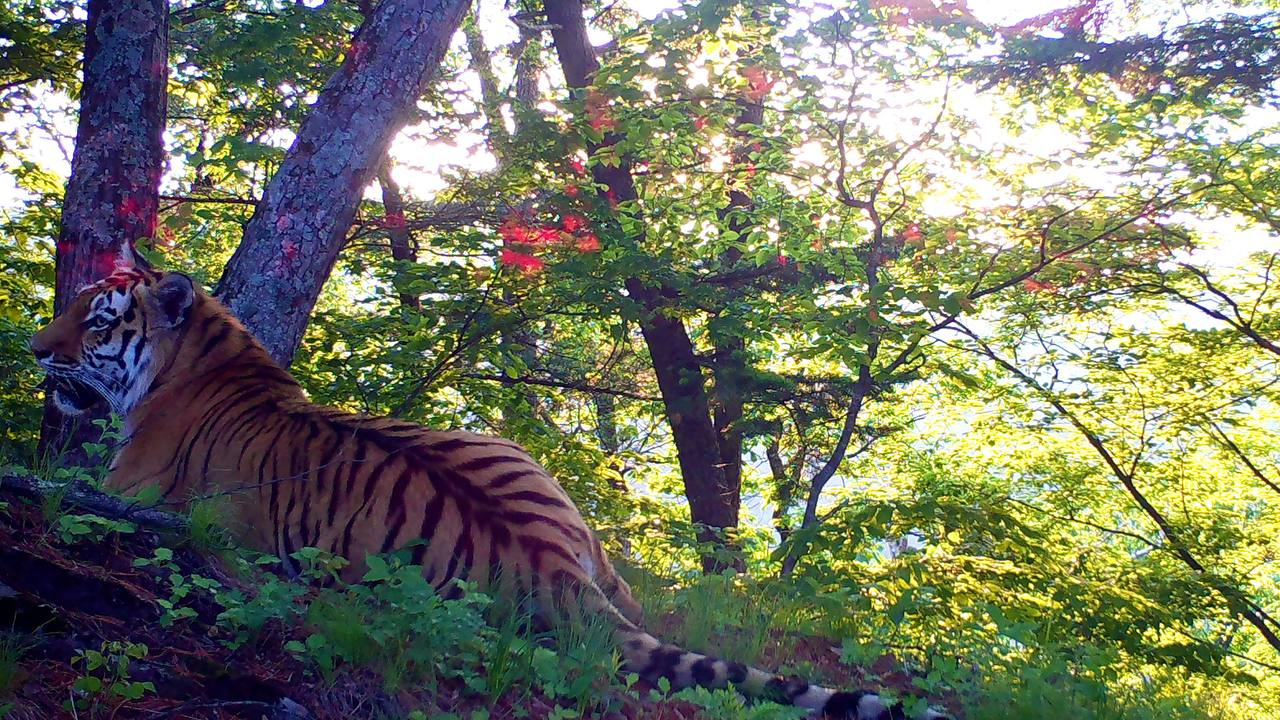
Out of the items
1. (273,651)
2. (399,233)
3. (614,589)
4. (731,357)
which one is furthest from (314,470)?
(731,357)

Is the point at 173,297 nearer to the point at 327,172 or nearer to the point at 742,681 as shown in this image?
the point at 327,172

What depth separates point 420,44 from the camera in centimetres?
574

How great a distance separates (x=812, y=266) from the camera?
1077 cm

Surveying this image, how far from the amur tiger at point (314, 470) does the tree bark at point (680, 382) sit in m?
6.64

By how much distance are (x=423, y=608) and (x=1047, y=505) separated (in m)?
11.3

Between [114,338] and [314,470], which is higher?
[114,338]

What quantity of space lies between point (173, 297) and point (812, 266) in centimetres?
748

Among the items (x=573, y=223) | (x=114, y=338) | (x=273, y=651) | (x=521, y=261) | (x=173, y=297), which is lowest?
(x=273, y=651)

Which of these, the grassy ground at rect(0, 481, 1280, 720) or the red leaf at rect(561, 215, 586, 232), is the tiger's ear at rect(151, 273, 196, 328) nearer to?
the grassy ground at rect(0, 481, 1280, 720)

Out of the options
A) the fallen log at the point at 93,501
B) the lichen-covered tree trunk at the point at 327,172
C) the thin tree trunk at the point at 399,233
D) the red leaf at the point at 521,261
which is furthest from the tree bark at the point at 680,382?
the fallen log at the point at 93,501

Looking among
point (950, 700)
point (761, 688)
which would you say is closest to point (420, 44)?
point (761, 688)

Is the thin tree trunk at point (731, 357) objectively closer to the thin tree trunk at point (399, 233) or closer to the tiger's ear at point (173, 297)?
the thin tree trunk at point (399, 233)

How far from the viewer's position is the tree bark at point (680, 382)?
11305mm

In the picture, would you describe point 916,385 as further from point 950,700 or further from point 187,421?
point 187,421
